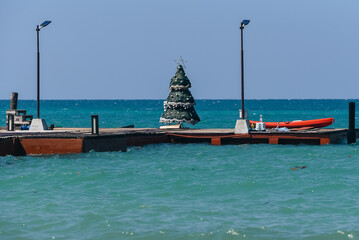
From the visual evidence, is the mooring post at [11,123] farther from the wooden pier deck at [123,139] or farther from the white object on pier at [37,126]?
the white object on pier at [37,126]

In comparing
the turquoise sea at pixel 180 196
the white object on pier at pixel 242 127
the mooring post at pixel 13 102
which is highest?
the mooring post at pixel 13 102

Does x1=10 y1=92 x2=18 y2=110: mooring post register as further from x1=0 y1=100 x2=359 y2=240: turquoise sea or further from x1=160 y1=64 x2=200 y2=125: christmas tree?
x1=0 y1=100 x2=359 y2=240: turquoise sea

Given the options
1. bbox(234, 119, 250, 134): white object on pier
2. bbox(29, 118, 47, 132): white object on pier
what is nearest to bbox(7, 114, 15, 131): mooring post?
bbox(29, 118, 47, 132): white object on pier

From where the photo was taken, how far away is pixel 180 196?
23672 millimetres

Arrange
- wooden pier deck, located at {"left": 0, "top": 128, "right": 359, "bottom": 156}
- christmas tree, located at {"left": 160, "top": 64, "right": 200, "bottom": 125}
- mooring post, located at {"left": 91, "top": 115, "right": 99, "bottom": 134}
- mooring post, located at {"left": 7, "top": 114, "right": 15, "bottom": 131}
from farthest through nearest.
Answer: christmas tree, located at {"left": 160, "top": 64, "right": 200, "bottom": 125}, mooring post, located at {"left": 7, "top": 114, "right": 15, "bottom": 131}, mooring post, located at {"left": 91, "top": 115, "right": 99, "bottom": 134}, wooden pier deck, located at {"left": 0, "top": 128, "right": 359, "bottom": 156}

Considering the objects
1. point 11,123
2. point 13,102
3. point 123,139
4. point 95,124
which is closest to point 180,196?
point 95,124

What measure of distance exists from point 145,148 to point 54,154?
749 centimetres

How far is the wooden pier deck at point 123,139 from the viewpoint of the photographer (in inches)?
1400

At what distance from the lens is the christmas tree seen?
49000mm

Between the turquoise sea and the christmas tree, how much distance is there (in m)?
11.4

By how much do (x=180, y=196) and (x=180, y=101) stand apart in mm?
25617

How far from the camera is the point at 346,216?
19.7 metres

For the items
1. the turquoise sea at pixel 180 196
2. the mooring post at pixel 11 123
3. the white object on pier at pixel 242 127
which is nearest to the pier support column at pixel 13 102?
the mooring post at pixel 11 123

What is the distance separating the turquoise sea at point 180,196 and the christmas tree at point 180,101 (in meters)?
11.4
